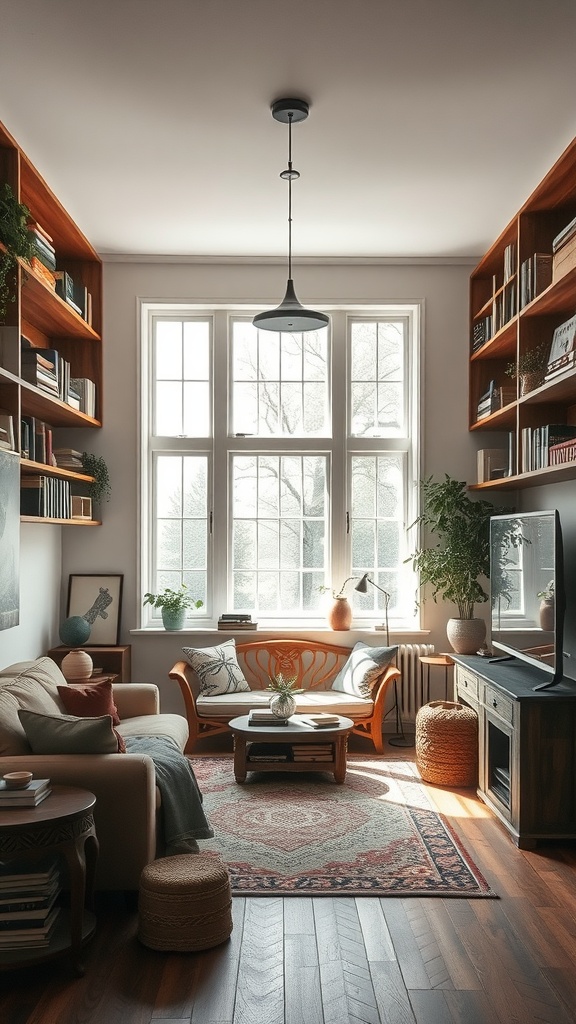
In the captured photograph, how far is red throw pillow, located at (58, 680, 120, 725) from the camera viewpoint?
4.40 meters

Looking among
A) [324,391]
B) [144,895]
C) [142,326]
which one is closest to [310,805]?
[144,895]

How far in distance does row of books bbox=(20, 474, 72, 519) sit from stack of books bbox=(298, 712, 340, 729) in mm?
2016

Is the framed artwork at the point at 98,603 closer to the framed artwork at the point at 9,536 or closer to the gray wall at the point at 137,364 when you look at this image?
the gray wall at the point at 137,364

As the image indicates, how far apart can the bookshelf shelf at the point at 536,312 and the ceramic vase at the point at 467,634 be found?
97 centimetres

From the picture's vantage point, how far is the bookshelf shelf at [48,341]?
4277 mm

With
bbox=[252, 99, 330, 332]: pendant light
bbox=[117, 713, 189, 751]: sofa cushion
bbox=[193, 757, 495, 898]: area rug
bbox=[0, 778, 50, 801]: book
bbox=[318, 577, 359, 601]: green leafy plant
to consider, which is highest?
bbox=[252, 99, 330, 332]: pendant light

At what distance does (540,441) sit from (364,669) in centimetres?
206

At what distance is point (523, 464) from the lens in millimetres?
5051

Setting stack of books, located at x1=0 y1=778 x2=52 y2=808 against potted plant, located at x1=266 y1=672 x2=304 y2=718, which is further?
potted plant, located at x1=266 y1=672 x2=304 y2=718

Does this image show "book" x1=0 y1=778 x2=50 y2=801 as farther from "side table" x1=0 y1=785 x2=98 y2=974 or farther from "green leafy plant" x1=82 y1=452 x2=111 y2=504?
"green leafy plant" x1=82 y1=452 x2=111 y2=504

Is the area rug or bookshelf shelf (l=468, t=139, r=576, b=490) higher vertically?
bookshelf shelf (l=468, t=139, r=576, b=490)

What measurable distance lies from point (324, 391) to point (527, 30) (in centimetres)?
351

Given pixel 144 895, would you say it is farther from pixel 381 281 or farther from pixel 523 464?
pixel 381 281

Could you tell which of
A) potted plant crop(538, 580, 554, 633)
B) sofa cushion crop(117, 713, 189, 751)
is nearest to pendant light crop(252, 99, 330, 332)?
potted plant crop(538, 580, 554, 633)
